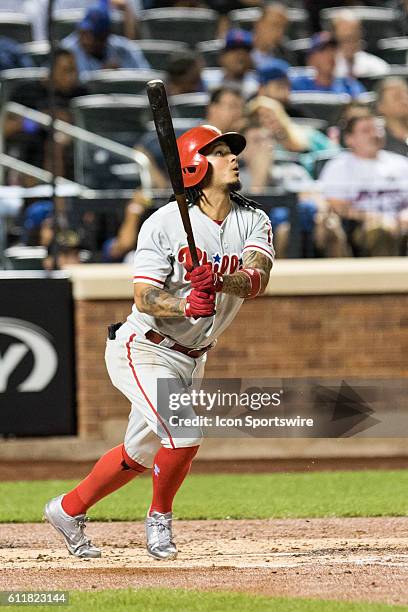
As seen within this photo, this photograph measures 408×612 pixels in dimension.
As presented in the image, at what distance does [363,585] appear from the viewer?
4672 millimetres

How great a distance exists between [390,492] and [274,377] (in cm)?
240

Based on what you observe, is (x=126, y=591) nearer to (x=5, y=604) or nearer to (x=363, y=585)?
(x=5, y=604)

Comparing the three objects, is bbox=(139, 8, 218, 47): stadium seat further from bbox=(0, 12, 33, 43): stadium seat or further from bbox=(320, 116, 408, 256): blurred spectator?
bbox=(320, 116, 408, 256): blurred spectator

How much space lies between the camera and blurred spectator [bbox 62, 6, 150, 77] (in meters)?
12.5

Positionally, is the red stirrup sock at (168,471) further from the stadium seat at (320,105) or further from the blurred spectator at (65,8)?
the blurred spectator at (65,8)

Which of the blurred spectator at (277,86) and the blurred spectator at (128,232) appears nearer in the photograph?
the blurred spectator at (128,232)

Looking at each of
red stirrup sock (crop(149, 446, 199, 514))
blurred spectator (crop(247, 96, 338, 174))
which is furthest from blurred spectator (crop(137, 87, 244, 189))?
red stirrup sock (crop(149, 446, 199, 514))

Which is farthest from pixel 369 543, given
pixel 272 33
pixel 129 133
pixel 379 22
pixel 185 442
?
pixel 379 22

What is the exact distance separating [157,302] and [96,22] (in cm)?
795

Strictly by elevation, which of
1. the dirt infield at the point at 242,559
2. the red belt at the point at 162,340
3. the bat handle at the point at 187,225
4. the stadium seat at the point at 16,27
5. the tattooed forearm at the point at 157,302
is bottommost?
the dirt infield at the point at 242,559

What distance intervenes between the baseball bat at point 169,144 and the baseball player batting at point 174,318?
0.56 ft

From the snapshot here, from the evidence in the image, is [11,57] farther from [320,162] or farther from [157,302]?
[157,302]

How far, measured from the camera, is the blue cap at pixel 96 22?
12430 mm

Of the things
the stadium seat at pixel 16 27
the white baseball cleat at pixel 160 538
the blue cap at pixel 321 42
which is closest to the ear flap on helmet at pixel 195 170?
the white baseball cleat at pixel 160 538
